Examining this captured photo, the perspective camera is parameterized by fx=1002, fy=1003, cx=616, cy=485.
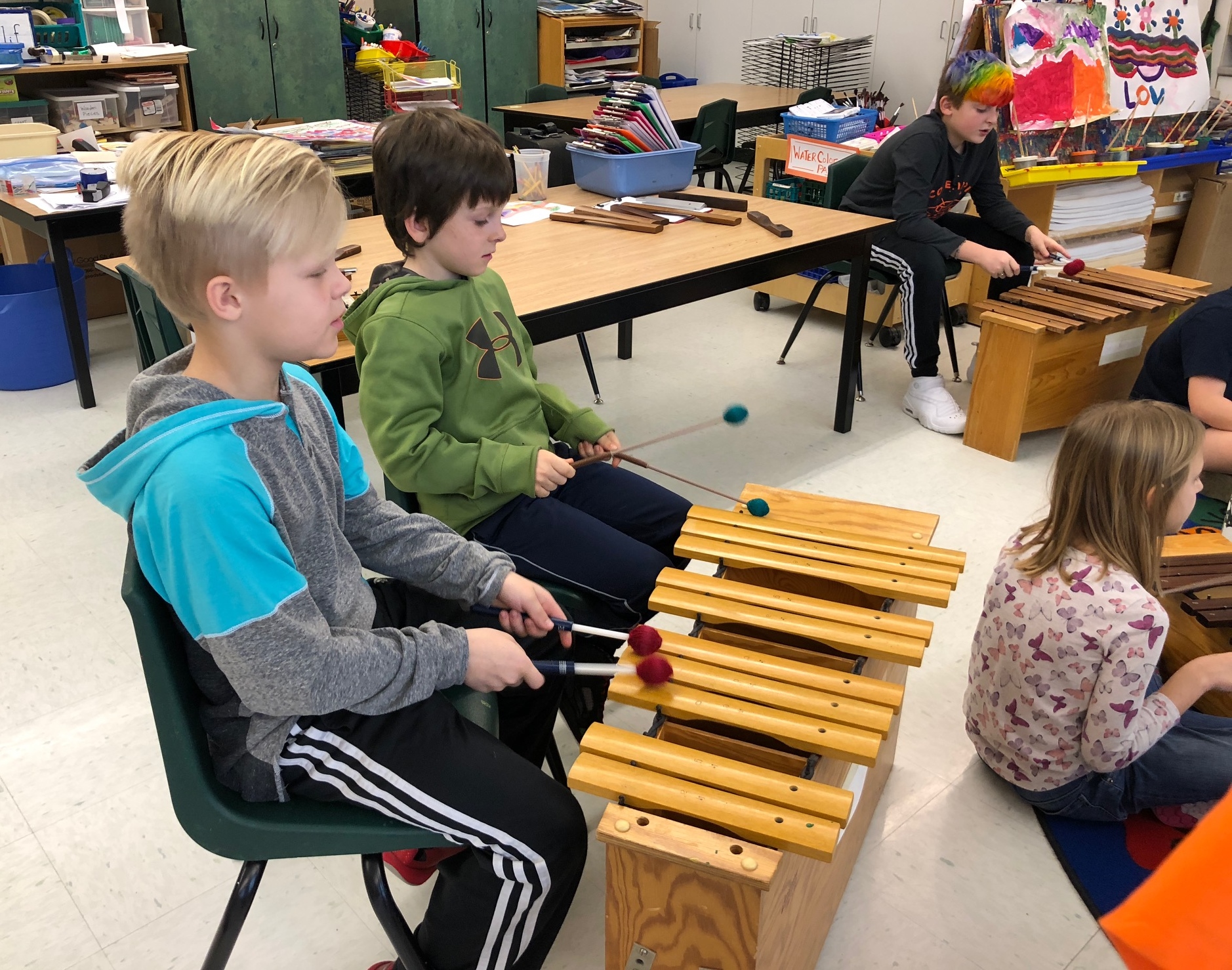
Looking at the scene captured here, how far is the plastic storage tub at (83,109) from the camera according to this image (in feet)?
15.1

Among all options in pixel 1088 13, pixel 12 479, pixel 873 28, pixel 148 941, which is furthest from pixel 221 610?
pixel 873 28

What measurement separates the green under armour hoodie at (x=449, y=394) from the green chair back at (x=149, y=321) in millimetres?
701

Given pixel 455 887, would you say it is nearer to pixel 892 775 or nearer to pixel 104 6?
pixel 892 775

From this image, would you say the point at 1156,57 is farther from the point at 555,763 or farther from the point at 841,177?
the point at 555,763

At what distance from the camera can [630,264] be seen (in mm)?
2543

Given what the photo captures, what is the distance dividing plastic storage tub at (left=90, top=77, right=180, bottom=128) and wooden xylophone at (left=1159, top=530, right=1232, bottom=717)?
4.83 m

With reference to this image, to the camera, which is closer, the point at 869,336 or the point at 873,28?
the point at 869,336

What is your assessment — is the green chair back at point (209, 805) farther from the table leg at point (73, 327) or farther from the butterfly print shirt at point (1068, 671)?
the table leg at point (73, 327)

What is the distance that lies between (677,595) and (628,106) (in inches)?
82.6

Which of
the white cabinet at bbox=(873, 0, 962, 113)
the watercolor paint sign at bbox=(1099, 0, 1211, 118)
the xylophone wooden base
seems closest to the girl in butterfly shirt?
the xylophone wooden base

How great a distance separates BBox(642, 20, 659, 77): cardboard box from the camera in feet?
24.6

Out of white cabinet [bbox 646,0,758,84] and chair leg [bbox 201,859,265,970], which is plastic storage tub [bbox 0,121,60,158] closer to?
chair leg [bbox 201,859,265,970]

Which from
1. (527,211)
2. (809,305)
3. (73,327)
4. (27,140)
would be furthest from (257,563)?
(27,140)

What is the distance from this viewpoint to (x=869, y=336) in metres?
4.40
